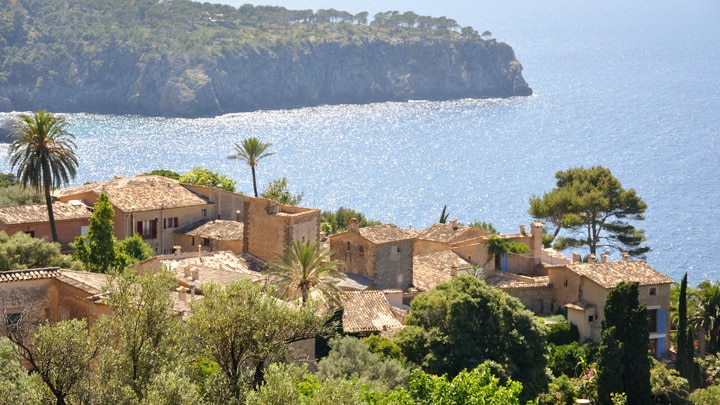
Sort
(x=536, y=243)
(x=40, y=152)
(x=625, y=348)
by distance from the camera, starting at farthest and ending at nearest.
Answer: (x=536, y=243) → (x=40, y=152) → (x=625, y=348)

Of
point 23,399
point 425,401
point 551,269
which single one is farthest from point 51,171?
point 23,399

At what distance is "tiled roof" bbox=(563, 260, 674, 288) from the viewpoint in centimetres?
5025

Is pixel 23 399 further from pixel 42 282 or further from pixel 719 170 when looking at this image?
pixel 719 170

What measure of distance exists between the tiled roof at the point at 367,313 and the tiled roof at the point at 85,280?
1076cm

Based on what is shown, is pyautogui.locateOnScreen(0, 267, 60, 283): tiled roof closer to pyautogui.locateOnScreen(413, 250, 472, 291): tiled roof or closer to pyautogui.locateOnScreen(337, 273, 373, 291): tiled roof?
pyautogui.locateOnScreen(337, 273, 373, 291): tiled roof

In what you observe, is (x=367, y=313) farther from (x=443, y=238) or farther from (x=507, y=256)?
(x=443, y=238)

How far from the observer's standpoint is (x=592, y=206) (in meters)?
70.9

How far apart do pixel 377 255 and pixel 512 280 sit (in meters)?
6.33

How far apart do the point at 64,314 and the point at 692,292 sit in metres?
31.0

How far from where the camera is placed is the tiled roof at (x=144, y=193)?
56188mm

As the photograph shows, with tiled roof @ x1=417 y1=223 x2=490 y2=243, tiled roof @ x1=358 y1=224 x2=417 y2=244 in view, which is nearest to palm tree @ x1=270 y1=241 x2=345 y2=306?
tiled roof @ x1=358 y1=224 x2=417 y2=244

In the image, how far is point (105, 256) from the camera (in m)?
45.5

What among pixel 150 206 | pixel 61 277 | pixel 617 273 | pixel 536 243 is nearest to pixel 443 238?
pixel 536 243

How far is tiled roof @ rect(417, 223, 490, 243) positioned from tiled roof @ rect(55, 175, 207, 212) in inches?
400
